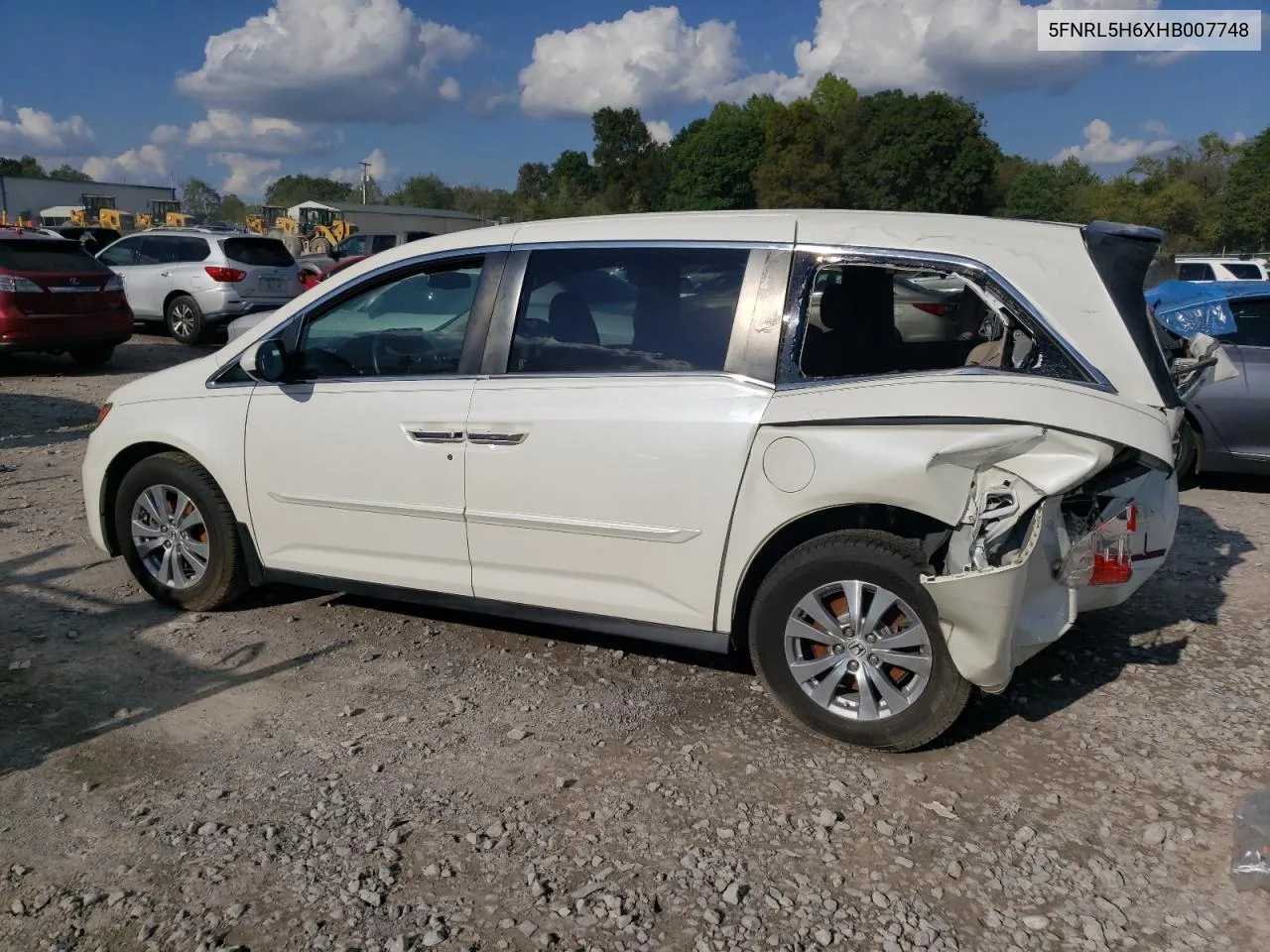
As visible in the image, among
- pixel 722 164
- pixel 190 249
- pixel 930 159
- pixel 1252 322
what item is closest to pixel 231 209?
pixel 722 164

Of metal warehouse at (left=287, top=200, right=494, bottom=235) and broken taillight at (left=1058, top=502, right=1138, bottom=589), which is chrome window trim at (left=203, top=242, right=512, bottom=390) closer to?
broken taillight at (left=1058, top=502, right=1138, bottom=589)

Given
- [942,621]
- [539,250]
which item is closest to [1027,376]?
[942,621]

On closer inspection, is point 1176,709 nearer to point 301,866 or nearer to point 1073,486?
point 1073,486

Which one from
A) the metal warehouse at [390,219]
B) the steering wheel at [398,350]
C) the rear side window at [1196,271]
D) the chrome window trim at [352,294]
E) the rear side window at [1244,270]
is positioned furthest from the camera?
the metal warehouse at [390,219]

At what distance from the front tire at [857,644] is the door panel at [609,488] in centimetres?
30

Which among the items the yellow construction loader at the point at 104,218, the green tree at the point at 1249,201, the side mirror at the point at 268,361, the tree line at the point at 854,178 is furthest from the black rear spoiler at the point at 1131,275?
the green tree at the point at 1249,201

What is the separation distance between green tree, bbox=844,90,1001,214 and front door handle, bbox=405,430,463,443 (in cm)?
7516

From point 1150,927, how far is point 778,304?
2267 mm

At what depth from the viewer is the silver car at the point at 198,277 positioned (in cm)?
1563

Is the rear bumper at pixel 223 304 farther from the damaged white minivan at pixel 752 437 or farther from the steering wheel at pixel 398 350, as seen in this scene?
the steering wheel at pixel 398 350

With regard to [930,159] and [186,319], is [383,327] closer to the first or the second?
[186,319]

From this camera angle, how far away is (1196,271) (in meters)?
22.0

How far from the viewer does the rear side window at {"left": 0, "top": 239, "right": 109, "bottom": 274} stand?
12.1 metres

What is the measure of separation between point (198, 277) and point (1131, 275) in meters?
14.9
